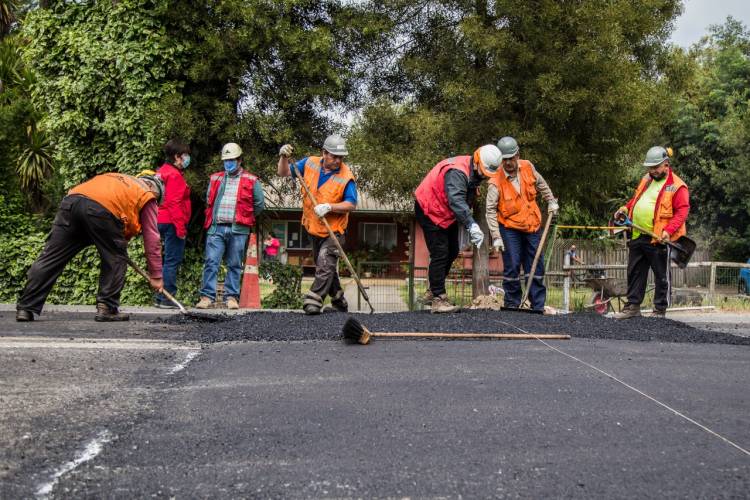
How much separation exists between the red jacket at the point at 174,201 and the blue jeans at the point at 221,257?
0.40 metres

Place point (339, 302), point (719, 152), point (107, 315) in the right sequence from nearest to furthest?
point (107, 315) → point (339, 302) → point (719, 152)

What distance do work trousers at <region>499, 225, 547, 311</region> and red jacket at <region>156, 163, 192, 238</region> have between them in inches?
146

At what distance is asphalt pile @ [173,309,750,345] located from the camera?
634cm

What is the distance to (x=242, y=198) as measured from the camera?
902 cm

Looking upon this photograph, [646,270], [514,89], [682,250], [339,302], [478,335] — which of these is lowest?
[478,335]

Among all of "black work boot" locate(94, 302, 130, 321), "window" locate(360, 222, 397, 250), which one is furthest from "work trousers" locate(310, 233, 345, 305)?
"window" locate(360, 222, 397, 250)

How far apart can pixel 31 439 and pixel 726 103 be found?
2703cm

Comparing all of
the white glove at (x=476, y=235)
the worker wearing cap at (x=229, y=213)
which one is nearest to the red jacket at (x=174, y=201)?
the worker wearing cap at (x=229, y=213)

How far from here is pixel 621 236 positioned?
26500 mm

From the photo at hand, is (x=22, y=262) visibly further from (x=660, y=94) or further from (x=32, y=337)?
(x=660, y=94)

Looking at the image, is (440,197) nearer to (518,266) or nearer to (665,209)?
(518,266)

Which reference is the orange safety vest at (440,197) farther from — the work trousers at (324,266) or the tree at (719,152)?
the tree at (719,152)

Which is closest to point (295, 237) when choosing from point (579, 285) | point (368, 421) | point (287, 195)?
point (287, 195)

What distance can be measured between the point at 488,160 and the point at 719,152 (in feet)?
72.5
